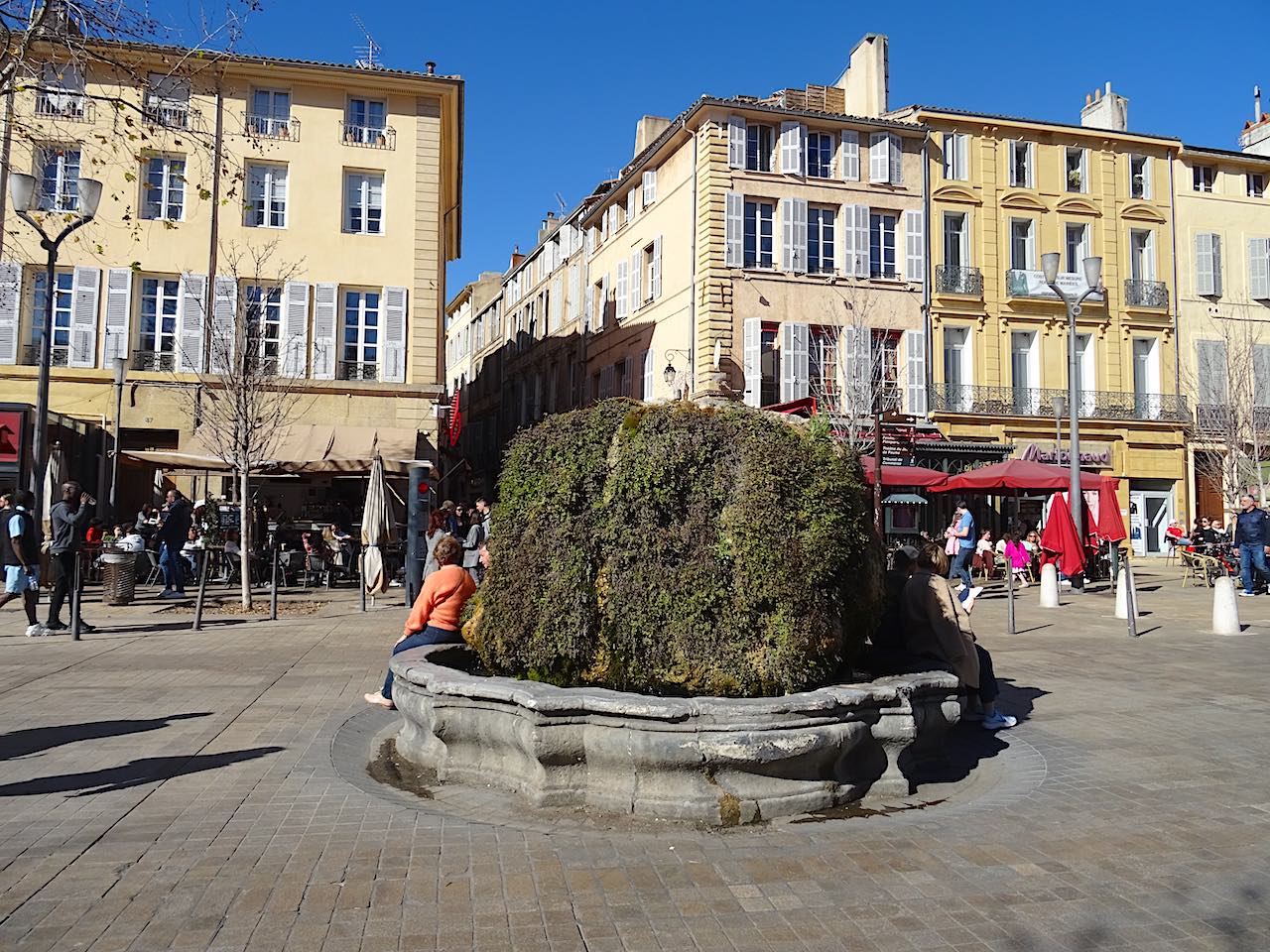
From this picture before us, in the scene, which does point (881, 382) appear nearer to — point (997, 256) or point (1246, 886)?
point (997, 256)

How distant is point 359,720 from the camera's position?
6.68 m

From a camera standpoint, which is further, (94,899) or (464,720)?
(464,720)

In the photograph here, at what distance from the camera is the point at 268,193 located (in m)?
24.9

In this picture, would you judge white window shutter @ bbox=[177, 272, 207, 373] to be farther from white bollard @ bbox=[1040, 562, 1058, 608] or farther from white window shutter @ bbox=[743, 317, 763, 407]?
white bollard @ bbox=[1040, 562, 1058, 608]

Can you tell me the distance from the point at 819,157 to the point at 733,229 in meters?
4.06

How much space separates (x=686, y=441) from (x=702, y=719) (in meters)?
1.50

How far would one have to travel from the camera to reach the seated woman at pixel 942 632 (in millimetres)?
6211

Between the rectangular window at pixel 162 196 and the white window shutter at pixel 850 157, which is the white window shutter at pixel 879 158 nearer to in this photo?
the white window shutter at pixel 850 157

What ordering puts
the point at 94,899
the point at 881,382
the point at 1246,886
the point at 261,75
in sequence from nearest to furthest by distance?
the point at 94,899 → the point at 1246,886 → the point at 261,75 → the point at 881,382

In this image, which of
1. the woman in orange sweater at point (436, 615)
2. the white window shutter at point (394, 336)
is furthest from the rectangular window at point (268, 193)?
the woman in orange sweater at point (436, 615)

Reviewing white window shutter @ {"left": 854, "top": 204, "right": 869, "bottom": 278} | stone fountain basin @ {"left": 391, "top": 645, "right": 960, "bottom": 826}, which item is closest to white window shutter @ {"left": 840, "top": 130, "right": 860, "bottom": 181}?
white window shutter @ {"left": 854, "top": 204, "right": 869, "bottom": 278}

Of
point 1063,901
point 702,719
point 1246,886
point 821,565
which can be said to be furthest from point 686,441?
point 1246,886

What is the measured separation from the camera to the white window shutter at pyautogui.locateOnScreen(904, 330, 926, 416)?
28.9m

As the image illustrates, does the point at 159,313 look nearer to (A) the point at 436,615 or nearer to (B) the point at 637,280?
(B) the point at 637,280
